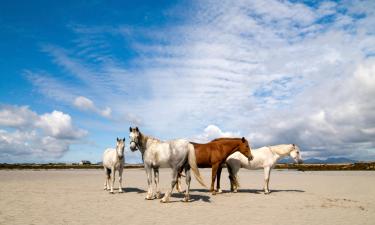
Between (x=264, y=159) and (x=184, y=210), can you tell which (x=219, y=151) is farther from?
(x=184, y=210)

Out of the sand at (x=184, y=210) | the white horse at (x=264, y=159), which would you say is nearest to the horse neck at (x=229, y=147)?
the white horse at (x=264, y=159)

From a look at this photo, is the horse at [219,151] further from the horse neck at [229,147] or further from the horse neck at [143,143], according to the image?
the horse neck at [143,143]

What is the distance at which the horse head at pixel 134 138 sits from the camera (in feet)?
46.3

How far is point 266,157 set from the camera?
17.4m

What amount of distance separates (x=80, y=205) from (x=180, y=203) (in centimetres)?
385

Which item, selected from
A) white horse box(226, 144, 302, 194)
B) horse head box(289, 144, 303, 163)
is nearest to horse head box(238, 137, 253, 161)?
white horse box(226, 144, 302, 194)

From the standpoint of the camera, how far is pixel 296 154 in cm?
1722

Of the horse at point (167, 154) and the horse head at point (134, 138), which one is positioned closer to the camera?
the horse at point (167, 154)

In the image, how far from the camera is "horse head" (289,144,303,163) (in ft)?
56.4

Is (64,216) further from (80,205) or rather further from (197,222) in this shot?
(197,222)

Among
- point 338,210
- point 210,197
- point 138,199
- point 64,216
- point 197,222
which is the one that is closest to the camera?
point 197,222

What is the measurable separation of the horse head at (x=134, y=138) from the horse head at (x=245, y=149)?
5.08 meters

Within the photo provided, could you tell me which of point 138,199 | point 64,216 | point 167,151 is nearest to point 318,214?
point 167,151

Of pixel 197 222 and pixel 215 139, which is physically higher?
pixel 215 139
